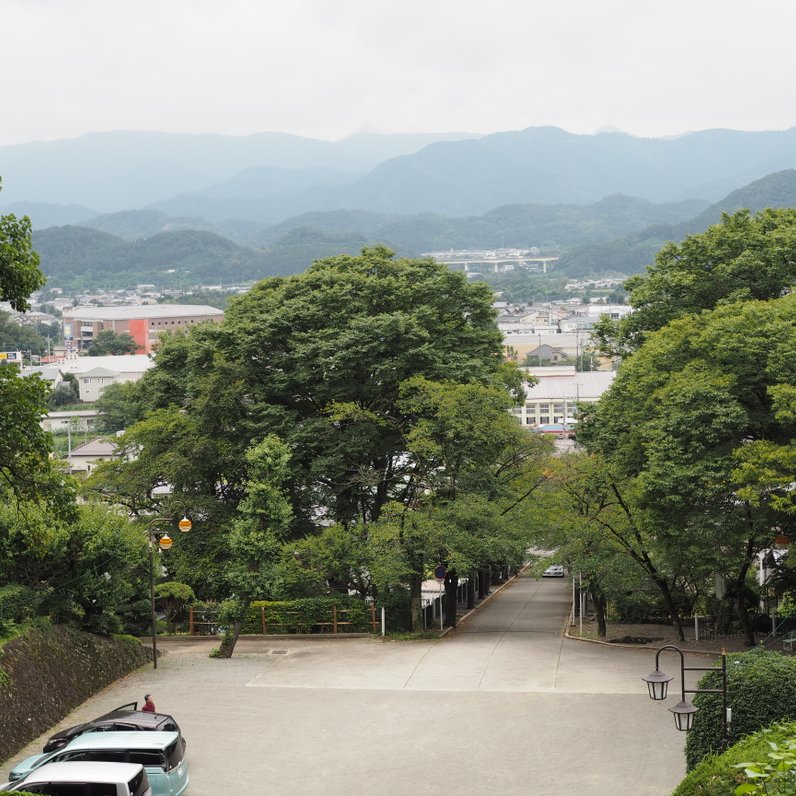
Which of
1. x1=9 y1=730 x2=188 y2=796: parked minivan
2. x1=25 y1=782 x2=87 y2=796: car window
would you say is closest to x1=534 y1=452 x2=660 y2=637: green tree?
x1=9 y1=730 x2=188 y2=796: parked minivan

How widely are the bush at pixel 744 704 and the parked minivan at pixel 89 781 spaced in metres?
7.01

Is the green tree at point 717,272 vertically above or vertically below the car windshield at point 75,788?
above

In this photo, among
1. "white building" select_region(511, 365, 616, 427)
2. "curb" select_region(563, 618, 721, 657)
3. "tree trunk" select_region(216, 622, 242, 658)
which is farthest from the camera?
"white building" select_region(511, 365, 616, 427)

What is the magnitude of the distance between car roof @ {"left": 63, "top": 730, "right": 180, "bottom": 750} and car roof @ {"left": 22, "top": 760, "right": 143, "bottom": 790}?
2.49 ft

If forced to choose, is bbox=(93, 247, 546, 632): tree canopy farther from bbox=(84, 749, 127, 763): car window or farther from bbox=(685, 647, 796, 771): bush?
bbox=(685, 647, 796, 771): bush

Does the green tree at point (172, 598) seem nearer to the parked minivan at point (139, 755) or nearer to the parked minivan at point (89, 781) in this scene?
the parked minivan at point (139, 755)

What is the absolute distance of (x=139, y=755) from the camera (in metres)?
Result: 14.9

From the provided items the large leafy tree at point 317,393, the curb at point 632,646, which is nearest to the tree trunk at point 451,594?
the large leafy tree at point 317,393

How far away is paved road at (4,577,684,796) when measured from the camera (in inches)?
634

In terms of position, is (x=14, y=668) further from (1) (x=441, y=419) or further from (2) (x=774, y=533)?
(2) (x=774, y=533)

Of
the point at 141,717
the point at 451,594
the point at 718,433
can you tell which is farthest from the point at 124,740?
the point at 451,594

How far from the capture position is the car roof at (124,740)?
15000 millimetres

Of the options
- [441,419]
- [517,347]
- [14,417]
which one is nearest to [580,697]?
[441,419]

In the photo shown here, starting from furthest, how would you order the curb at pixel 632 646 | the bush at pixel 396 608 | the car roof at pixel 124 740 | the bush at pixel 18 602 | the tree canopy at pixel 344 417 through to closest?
the tree canopy at pixel 344 417 < the bush at pixel 396 608 < the curb at pixel 632 646 < the bush at pixel 18 602 < the car roof at pixel 124 740
